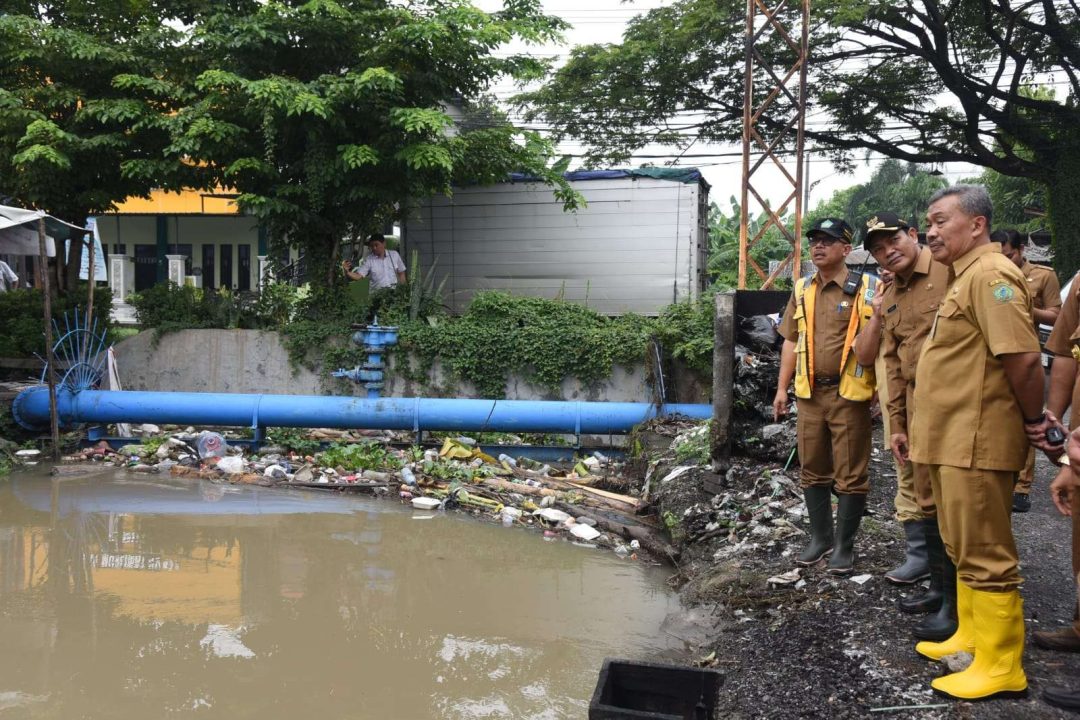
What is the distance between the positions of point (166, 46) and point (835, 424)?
35.9 feet

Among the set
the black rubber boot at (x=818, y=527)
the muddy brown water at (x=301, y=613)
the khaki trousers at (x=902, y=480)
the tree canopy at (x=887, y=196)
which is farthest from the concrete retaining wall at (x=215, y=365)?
the tree canopy at (x=887, y=196)

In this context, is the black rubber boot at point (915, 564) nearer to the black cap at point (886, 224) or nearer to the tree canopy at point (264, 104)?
the black cap at point (886, 224)

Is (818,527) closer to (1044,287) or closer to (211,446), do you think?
(1044,287)

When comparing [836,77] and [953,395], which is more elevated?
[836,77]

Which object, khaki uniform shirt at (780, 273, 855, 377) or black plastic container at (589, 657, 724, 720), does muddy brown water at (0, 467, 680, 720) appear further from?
khaki uniform shirt at (780, 273, 855, 377)

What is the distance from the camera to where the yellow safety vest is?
433 cm

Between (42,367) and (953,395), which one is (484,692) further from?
(42,367)

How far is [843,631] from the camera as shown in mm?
3734

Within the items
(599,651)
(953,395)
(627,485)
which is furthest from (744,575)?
(627,485)

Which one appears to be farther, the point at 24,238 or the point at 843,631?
the point at 24,238

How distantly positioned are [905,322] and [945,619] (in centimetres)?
131

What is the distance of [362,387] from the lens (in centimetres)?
1162

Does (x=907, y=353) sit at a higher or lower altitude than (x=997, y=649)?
higher

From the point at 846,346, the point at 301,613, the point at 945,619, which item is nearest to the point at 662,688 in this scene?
the point at 945,619
